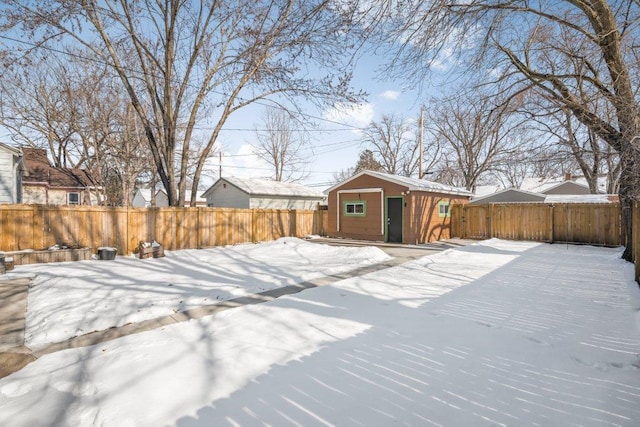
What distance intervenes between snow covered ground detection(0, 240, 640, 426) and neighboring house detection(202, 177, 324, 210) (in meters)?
16.2

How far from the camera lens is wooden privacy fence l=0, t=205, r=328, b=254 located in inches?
324

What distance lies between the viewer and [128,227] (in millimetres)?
9906

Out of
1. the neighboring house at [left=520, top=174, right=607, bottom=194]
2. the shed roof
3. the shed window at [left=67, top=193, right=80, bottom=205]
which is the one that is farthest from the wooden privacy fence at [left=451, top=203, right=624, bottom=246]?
the shed window at [left=67, top=193, right=80, bottom=205]

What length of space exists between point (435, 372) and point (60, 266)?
8.66m

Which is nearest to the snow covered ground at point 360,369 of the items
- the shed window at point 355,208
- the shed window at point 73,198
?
the shed window at point 355,208

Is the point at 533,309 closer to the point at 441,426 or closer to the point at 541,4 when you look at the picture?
the point at 441,426

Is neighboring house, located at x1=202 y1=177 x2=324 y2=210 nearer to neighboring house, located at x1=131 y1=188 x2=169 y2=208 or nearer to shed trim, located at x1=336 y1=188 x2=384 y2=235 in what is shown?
shed trim, located at x1=336 y1=188 x2=384 y2=235

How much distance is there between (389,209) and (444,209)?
10.8ft

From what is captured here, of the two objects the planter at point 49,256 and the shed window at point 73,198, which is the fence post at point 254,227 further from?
the shed window at point 73,198

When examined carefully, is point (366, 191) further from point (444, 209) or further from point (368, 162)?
point (368, 162)

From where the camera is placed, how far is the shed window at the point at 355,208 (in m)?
14.4

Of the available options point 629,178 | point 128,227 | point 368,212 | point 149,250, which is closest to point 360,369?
point 629,178

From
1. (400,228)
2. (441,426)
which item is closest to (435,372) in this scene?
(441,426)

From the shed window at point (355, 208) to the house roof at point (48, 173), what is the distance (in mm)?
14872
